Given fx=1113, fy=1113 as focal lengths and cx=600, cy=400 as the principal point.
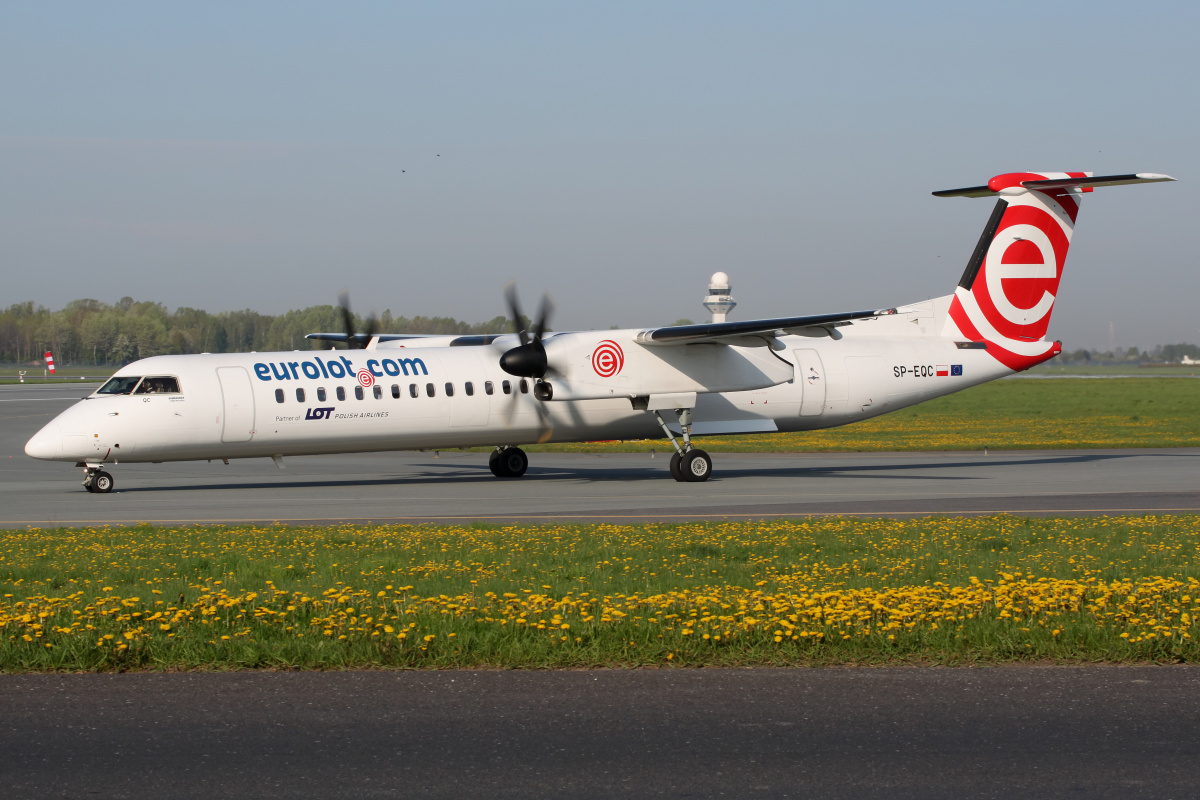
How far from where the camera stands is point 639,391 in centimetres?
2714

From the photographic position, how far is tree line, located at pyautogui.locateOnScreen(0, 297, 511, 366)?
8975 centimetres

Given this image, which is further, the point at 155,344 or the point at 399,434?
the point at 155,344

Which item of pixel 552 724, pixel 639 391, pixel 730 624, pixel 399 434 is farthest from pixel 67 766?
pixel 639 391

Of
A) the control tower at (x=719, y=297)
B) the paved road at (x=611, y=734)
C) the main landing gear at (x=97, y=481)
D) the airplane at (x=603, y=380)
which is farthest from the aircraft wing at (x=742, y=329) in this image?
the control tower at (x=719, y=297)

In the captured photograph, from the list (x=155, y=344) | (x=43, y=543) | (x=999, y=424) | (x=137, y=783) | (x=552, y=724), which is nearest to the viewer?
(x=137, y=783)

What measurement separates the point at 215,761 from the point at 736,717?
9.85 feet

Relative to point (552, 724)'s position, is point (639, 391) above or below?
A: above

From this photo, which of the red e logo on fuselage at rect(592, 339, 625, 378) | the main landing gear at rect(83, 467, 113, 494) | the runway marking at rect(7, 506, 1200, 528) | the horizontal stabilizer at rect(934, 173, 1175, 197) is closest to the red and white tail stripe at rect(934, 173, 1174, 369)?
the horizontal stabilizer at rect(934, 173, 1175, 197)

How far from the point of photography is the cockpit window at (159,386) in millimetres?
23703

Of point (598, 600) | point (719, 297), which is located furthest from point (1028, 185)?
point (719, 297)

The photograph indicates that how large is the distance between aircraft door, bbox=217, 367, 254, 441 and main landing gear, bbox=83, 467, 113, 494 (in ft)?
8.70

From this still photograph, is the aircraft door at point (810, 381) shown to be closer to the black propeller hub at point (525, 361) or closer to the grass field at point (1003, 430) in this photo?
the black propeller hub at point (525, 361)

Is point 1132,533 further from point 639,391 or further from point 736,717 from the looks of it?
point 639,391

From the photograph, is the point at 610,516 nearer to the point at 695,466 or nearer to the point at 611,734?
the point at 695,466
